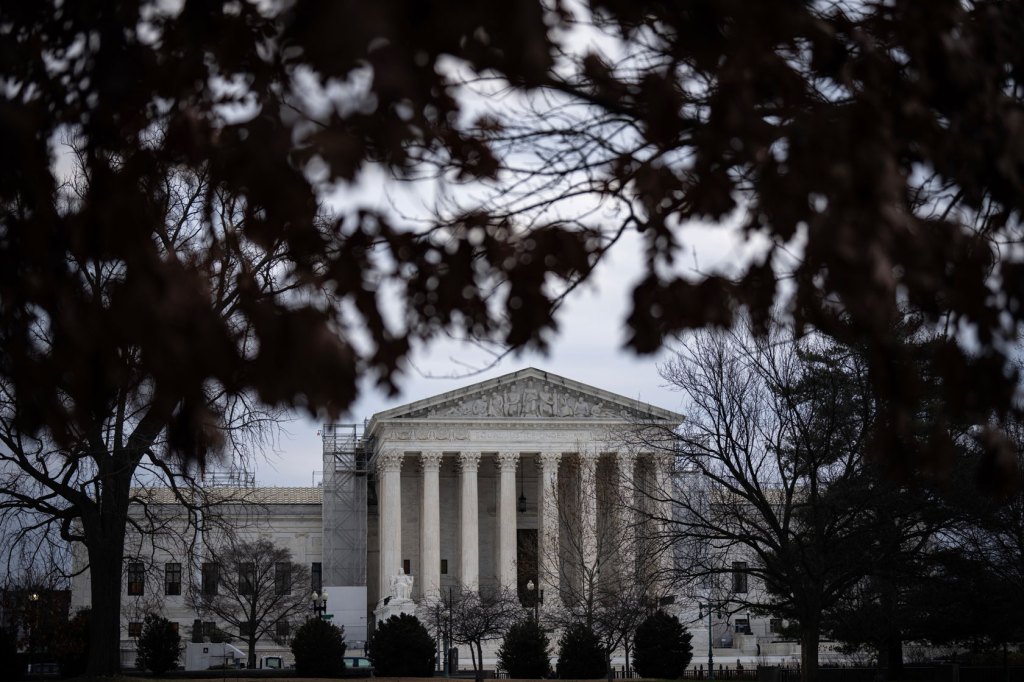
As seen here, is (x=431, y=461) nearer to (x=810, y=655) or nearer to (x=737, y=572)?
(x=810, y=655)

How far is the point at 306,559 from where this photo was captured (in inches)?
3307

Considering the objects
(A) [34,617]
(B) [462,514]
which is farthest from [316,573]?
(A) [34,617]

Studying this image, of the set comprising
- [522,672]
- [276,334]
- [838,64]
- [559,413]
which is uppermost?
[559,413]

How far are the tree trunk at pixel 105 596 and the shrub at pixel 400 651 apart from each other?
838 inches

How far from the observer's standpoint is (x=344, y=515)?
81.2 m

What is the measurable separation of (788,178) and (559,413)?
7419cm

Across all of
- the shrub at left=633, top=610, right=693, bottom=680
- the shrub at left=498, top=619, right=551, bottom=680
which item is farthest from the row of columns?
the shrub at left=633, top=610, right=693, bottom=680

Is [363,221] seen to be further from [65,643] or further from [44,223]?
[65,643]

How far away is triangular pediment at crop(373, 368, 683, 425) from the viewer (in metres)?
77.7

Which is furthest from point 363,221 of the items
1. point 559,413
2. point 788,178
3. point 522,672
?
point 559,413

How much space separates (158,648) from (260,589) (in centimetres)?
2050

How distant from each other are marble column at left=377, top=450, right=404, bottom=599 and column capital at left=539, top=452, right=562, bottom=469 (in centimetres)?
887

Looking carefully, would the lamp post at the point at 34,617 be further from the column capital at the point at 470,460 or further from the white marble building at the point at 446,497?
the column capital at the point at 470,460

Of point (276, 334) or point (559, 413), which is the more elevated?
point (559, 413)
